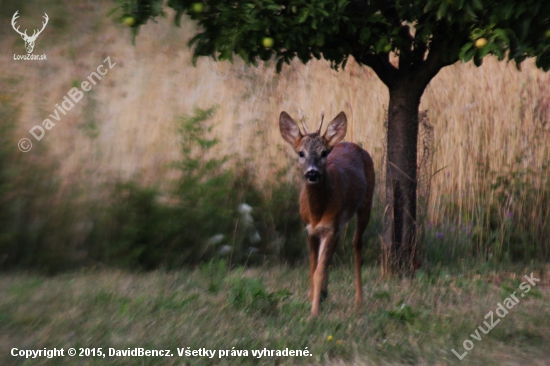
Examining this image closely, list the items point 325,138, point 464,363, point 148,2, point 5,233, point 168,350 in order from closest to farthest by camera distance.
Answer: point 168,350, point 464,363, point 148,2, point 325,138, point 5,233

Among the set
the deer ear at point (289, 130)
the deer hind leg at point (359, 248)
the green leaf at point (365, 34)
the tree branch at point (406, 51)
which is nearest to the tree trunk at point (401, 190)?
the tree branch at point (406, 51)

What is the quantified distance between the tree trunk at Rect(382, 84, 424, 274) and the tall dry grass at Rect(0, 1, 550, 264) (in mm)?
901

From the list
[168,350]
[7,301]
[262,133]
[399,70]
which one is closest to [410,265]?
[399,70]

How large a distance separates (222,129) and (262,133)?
0.53 metres

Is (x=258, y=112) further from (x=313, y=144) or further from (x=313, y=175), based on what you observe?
(x=313, y=175)

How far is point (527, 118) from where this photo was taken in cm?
857

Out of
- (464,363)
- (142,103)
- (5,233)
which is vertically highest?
(142,103)

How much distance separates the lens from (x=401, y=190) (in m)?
6.45

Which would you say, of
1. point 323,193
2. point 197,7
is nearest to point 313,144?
point 323,193

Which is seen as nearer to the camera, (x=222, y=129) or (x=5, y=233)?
(x=5, y=233)

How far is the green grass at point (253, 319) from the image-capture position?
4141mm

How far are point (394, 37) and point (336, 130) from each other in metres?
1.11

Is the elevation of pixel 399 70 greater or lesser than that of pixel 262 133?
greater

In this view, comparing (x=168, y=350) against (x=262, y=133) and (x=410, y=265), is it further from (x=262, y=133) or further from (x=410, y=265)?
(x=262, y=133)
